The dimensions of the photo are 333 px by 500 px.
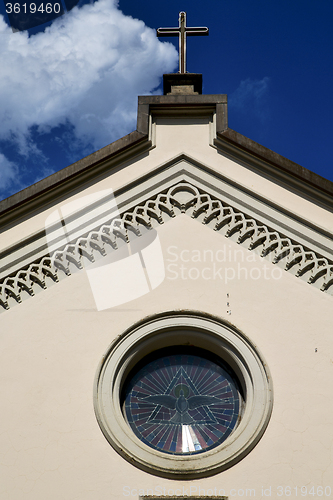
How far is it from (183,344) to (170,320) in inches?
17.9

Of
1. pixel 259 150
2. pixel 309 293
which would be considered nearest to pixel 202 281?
pixel 309 293

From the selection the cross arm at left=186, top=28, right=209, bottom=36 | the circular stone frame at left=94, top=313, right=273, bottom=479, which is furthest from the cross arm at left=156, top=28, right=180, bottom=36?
the circular stone frame at left=94, top=313, right=273, bottom=479

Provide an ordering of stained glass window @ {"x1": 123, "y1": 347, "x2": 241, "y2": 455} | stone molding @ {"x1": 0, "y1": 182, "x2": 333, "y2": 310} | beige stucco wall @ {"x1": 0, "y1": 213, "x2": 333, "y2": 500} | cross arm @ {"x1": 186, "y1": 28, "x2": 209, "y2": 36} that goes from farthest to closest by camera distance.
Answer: cross arm @ {"x1": 186, "y1": 28, "x2": 209, "y2": 36} < stone molding @ {"x1": 0, "y1": 182, "x2": 333, "y2": 310} < stained glass window @ {"x1": 123, "y1": 347, "x2": 241, "y2": 455} < beige stucco wall @ {"x1": 0, "y1": 213, "x2": 333, "y2": 500}

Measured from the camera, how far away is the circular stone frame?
22.8 ft

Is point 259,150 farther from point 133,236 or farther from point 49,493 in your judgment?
point 49,493

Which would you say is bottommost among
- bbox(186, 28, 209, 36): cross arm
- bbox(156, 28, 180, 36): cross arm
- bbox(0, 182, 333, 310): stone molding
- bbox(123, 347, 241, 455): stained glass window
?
bbox(123, 347, 241, 455): stained glass window

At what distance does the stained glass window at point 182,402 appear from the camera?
24.3 ft

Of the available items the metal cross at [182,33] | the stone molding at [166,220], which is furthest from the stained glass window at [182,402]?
the metal cross at [182,33]

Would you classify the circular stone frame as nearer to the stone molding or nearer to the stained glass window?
the stained glass window

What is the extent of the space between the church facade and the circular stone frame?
0.02 metres

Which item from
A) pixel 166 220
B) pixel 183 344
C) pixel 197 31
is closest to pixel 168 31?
pixel 197 31

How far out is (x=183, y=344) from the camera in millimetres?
8125

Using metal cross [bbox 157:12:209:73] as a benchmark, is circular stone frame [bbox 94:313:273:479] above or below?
below

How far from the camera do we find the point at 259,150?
9047mm
